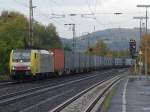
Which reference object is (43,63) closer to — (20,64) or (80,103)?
(20,64)

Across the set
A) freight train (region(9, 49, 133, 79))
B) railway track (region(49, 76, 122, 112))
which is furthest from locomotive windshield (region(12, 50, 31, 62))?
railway track (region(49, 76, 122, 112))

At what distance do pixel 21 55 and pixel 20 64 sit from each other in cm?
79

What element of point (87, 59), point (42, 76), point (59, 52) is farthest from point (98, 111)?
point (87, 59)

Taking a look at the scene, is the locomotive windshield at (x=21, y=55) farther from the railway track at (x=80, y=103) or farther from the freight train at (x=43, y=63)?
the railway track at (x=80, y=103)

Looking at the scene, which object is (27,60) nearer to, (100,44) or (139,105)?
(139,105)

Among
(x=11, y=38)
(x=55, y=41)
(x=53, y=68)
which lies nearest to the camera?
(x=53, y=68)

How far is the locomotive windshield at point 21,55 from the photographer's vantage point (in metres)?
46.4

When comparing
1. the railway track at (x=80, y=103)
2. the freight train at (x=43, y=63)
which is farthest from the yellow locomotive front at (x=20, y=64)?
the railway track at (x=80, y=103)

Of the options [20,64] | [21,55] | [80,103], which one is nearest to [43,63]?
[21,55]

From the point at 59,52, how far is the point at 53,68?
5.79 meters

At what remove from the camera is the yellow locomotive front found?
46031 millimetres

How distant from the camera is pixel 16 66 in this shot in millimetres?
46125

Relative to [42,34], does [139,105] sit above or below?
below

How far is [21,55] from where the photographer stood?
46656 mm
